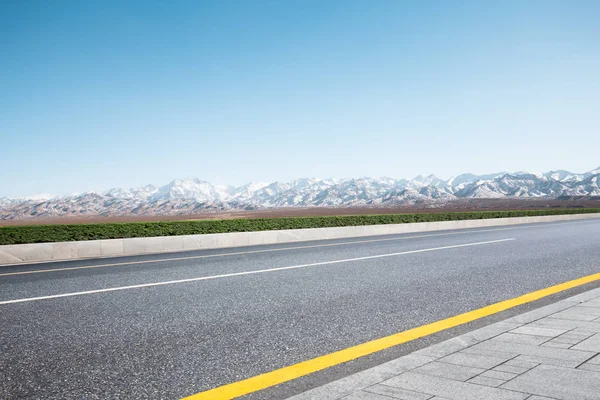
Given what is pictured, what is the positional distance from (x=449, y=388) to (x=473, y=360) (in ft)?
2.24

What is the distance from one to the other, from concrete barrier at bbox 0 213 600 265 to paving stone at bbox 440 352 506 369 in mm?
12671

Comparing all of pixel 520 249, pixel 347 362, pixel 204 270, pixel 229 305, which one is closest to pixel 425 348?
pixel 347 362

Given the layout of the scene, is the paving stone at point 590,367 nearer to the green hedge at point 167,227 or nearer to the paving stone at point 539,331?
the paving stone at point 539,331

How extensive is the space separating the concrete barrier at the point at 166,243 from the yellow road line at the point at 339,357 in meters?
11.8

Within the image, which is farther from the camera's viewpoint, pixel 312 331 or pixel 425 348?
pixel 312 331

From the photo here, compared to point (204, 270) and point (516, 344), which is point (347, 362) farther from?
point (204, 270)

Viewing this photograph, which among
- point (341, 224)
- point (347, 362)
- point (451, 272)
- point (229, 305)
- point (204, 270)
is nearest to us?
point (347, 362)

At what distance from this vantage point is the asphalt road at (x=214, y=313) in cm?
368

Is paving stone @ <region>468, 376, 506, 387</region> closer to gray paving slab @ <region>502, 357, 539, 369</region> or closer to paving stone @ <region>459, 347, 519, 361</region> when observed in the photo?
gray paving slab @ <region>502, 357, 539, 369</region>

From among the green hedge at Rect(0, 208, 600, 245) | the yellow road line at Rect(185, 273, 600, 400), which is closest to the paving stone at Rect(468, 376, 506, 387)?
the yellow road line at Rect(185, 273, 600, 400)

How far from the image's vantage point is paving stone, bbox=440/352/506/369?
3.57 m

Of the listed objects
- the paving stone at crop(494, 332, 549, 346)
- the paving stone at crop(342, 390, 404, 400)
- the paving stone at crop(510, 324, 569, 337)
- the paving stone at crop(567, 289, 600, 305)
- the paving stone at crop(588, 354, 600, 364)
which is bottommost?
the paving stone at crop(567, 289, 600, 305)

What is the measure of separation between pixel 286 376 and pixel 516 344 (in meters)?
2.01

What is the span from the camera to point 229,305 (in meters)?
6.09
